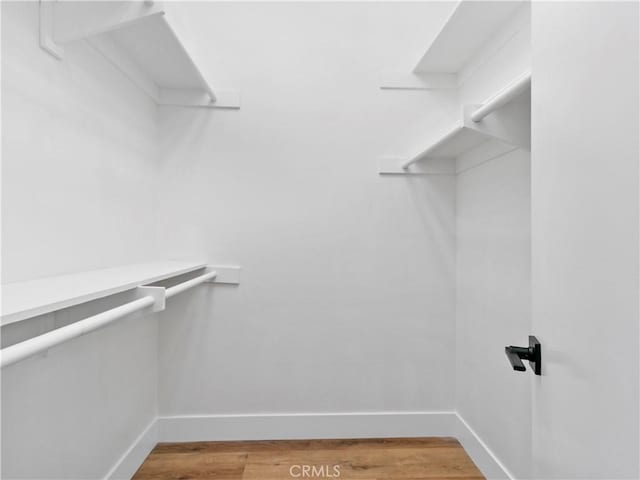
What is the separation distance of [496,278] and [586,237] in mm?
933

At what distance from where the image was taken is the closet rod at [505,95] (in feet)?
2.83

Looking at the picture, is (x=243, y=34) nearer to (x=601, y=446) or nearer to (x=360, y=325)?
(x=360, y=325)

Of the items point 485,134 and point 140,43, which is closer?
point 485,134

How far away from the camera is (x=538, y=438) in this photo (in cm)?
71

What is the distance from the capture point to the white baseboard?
174 cm

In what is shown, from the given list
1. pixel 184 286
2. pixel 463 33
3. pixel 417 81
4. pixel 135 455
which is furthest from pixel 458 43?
pixel 135 455

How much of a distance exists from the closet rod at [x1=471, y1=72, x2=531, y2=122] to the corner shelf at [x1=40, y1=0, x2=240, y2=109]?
978 millimetres

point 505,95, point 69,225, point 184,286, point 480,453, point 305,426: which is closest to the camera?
point 505,95

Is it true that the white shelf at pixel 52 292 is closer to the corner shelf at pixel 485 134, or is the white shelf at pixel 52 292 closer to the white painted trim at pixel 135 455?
the white painted trim at pixel 135 455

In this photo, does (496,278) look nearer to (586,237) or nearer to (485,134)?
(485,134)

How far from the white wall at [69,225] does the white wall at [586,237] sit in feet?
3.25

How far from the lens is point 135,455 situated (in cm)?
151

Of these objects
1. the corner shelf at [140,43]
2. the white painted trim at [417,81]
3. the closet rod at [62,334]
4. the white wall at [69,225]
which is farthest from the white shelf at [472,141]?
the white wall at [69,225]

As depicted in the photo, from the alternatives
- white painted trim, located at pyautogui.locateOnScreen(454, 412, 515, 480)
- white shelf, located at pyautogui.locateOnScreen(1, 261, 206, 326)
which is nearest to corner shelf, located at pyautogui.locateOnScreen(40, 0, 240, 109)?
white shelf, located at pyautogui.locateOnScreen(1, 261, 206, 326)
